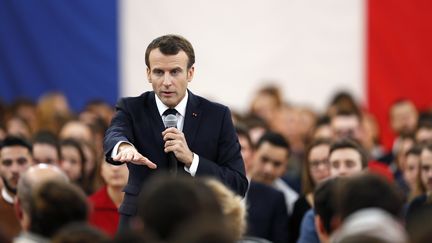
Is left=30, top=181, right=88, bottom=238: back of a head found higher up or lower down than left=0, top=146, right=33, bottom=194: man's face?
higher up

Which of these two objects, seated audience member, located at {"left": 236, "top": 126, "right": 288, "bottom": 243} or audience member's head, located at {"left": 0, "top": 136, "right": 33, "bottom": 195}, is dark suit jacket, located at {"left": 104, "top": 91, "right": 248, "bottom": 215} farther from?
seated audience member, located at {"left": 236, "top": 126, "right": 288, "bottom": 243}

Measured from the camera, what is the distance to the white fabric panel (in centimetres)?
1678

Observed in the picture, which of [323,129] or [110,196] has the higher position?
[110,196]

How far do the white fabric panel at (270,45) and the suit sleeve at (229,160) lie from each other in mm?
10349

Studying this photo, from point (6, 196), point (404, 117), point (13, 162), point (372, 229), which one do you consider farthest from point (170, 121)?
point (404, 117)

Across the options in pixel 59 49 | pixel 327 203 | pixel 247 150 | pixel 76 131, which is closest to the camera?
pixel 327 203

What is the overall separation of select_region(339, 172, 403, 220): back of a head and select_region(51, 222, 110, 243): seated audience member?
40.7 inches

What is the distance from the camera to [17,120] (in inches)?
516

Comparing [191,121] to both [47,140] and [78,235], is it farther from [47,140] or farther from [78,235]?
[47,140]

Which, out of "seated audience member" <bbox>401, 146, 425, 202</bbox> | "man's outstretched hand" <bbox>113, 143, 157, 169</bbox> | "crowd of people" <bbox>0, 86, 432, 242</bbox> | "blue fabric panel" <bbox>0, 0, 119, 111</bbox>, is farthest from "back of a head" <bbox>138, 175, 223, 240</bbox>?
"blue fabric panel" <bbox>0, 0, 119, 111</bbox>

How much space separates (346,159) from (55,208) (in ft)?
13.3

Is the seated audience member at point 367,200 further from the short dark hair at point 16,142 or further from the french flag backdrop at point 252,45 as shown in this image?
the french flag backdrop at point 252,45

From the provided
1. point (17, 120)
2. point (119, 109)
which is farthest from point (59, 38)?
point (119, 109)

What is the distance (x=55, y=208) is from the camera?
5.12 m
